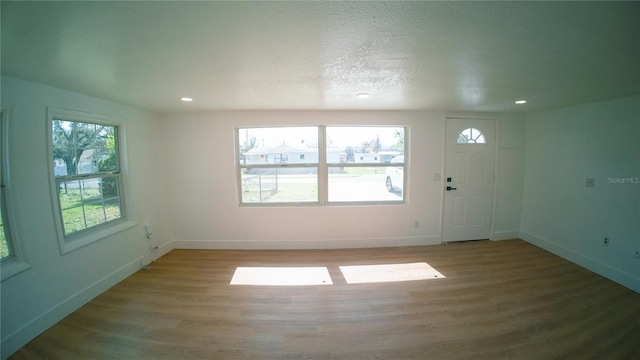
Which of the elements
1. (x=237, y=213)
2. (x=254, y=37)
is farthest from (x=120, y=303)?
(x=254, y=37)

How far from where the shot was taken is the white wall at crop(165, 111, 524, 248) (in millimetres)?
3223

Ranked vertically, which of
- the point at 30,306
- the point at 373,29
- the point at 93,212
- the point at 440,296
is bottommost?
the point at 440,296

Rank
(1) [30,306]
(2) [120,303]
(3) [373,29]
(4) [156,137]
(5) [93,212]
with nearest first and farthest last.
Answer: (3) [373,29] < (1) [30,306] < (2) [120,303] < (5) [93,212] < (4) [156,137]

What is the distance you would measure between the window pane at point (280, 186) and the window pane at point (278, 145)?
19cm

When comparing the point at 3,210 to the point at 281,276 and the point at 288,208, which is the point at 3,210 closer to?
the point at 281,276

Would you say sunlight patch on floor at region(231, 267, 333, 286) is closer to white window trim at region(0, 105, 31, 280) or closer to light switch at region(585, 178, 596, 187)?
white window trim at region(0, 105, 31, 280)

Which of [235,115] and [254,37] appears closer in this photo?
[254,37]

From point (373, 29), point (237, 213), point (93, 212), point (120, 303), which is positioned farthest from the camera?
point (237, 213)

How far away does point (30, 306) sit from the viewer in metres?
1.73

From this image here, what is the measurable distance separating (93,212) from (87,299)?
3.13 feet

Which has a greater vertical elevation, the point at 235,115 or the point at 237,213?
the point at 235,115

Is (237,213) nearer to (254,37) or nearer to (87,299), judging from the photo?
(87,299)

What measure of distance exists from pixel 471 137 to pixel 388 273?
2756mm

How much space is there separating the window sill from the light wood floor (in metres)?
0.64
